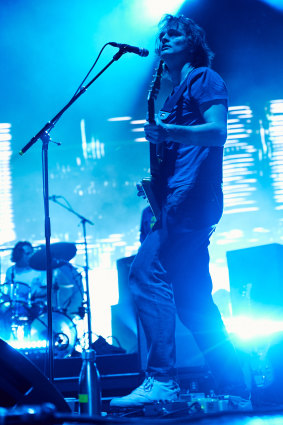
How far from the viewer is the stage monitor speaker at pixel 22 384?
1.36 meters

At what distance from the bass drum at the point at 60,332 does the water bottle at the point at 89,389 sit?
4.42 metres

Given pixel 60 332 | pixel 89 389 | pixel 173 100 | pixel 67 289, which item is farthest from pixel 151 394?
pixel 67 289

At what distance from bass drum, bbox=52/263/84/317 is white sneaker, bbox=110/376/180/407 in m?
4.77

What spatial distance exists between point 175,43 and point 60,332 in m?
4.53

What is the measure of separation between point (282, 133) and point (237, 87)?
1.06 metres

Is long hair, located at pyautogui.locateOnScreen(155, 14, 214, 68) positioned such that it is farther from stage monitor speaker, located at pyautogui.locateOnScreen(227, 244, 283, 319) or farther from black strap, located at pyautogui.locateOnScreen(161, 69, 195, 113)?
stage monitor speaker, located at pyautogui.locateOnScreen(227, 244, 283, 319)

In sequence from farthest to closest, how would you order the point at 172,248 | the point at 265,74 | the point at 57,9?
the point at 265,74, the point at 57,9, the point at 172,248

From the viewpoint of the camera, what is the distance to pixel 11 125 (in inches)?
334

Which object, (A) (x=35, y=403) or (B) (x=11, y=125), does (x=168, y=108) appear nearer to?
(A) (x=35, y=403)

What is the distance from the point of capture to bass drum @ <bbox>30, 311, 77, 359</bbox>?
251 inches

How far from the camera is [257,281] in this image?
377 centimetres

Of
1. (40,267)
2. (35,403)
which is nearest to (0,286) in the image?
(40,267)

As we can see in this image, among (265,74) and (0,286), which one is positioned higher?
(265,74)

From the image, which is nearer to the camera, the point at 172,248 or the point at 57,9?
the point at 172,248
